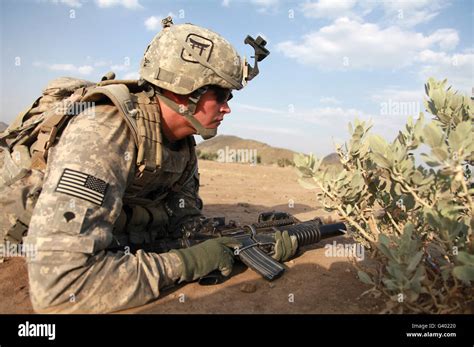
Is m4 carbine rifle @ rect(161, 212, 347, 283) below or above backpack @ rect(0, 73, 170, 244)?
below

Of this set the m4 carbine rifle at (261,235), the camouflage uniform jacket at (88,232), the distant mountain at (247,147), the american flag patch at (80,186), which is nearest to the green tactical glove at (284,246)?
the m4 carbine rifle at (261,235)

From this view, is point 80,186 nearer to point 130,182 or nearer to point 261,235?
point 130,182

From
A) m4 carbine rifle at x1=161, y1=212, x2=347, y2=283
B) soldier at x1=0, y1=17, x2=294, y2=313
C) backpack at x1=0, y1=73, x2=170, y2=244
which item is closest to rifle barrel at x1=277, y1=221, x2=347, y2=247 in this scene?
m4 carbine rifle at x1=161, y1=212, x2=347, y2=283

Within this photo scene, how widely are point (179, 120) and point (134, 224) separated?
3.14ft

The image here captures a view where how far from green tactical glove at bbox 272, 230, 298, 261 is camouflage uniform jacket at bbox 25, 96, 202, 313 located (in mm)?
963

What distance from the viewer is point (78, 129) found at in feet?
7.93

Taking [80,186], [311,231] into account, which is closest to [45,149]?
[80,186]

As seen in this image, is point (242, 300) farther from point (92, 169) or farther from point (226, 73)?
point (226, 73)

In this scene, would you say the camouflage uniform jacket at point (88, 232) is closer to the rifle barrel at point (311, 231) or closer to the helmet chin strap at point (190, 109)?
the helmet chin strap at point (190, 109)

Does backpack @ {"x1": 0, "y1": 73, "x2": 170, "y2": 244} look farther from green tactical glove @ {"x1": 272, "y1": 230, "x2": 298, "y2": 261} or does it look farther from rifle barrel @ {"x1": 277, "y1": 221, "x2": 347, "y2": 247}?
rifle barrel @ {"x1": 277, "y1": 221, "x2": 347, "y2": 247}

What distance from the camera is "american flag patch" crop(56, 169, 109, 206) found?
→ 7.07 feet

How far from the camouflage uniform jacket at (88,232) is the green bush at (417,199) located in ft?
3.78

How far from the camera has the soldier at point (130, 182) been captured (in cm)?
211

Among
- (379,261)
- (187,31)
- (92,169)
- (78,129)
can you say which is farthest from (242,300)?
(187,31)
